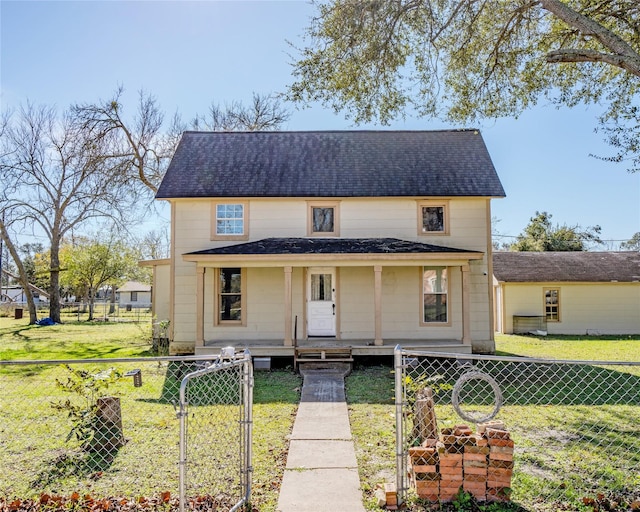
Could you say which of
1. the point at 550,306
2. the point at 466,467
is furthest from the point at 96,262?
the point at 466,467

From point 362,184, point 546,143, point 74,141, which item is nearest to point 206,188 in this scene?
point 362,184

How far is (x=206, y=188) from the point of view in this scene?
44.7 feet

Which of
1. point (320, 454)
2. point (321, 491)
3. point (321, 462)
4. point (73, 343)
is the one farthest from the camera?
point (73, 343)

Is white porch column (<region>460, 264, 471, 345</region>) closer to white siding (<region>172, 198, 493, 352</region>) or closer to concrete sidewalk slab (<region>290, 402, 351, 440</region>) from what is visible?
white siding (<region>172, 198, 493, 352</region>)

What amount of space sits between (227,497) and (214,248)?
975 centimetres

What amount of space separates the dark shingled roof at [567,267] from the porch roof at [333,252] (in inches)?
372

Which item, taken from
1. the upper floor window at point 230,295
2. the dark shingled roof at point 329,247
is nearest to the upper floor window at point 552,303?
the dark shingled roof at point 329,247

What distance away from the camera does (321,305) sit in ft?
43.4

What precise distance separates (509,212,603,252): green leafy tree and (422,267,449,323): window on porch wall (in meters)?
25.2

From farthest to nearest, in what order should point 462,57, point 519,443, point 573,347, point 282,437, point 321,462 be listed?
point 573,347, point 462,57, point 282,437, point 519,443, point 321,462

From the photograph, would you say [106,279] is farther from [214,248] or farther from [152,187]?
[214,248]

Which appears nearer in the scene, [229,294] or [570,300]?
[229,294]

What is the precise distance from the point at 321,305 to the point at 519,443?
7777 mm

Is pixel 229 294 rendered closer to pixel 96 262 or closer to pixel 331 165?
pixel 331 165
